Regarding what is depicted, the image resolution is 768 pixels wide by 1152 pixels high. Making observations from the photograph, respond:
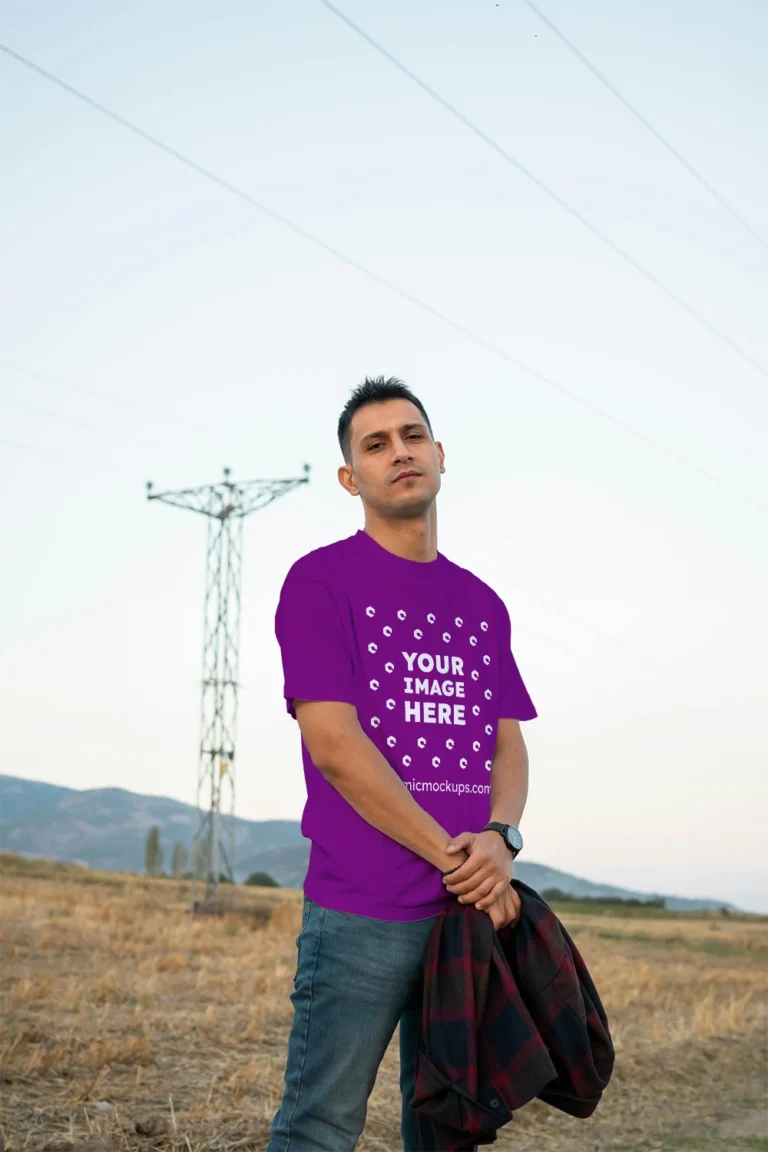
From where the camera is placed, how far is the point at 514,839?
311 cm

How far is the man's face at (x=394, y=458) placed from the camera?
10.9 ft

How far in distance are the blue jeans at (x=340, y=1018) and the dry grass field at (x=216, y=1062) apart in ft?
7.49

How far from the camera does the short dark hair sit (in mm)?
3492

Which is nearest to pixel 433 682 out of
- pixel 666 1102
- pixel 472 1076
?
pixel 472 1076

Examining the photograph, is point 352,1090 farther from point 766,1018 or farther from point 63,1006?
point 766,1018

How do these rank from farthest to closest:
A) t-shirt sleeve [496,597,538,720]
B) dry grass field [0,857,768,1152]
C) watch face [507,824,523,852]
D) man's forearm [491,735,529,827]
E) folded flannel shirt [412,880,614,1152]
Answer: dry grass field [0,857,768,1152] → t-shirt sleeve [496,597,538,720] → man's forearm [491,735,529,827] → watch face [507,824,523,852] → folded flannel shirt [412,880,614,1152]

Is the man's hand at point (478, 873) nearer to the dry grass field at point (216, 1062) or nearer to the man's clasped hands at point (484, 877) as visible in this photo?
the man's clasped hands at point (484, 877)

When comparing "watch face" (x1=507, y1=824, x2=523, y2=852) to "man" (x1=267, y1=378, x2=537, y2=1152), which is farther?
"watch face" (x1=507, y1=824, x2=523, y2=852)

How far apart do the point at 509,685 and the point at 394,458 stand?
2.51ft

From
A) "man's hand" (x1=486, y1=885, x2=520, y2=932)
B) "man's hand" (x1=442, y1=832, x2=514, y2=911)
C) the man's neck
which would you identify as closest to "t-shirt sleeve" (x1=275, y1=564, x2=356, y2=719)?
the man's neck

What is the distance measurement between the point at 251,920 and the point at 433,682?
2150 cm

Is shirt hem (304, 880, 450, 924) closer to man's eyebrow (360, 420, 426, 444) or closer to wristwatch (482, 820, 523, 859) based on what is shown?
wristwatch (482, 820, 523, 859)

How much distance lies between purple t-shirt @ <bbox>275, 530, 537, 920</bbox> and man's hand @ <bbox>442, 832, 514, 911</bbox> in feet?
0.26

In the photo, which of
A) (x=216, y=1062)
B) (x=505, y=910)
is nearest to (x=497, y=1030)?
(x=505, y=910)
